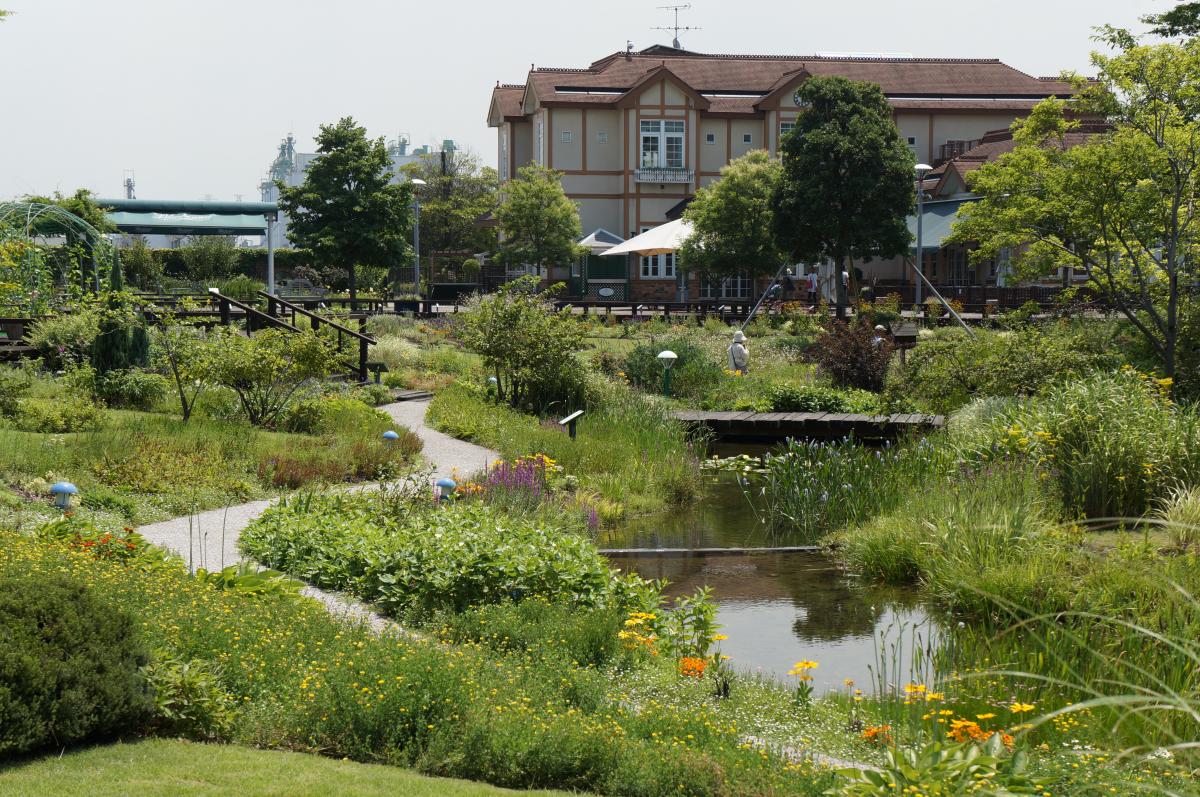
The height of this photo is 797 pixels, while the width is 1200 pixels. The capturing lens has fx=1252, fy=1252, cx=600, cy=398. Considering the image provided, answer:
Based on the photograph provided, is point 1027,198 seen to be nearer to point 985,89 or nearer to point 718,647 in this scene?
point 718,647

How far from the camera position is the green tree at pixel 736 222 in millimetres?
40969

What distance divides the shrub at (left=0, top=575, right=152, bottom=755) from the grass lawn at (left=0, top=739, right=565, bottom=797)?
0.41 feet

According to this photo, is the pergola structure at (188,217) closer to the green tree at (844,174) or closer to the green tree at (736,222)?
the green tree at (736,222)

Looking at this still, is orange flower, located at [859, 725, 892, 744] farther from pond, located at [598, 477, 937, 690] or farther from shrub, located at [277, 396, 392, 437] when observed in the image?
shrub, located at [277, 396, 392, 437]

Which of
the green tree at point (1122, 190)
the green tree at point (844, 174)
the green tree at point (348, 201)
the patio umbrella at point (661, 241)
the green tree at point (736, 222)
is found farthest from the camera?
the green tree at point (736, 222)

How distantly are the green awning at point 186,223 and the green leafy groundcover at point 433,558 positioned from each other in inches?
2012

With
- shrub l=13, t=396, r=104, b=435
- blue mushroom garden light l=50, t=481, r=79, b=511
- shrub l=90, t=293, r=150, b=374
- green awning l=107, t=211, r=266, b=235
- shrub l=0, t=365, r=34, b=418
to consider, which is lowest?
blue mushroom garden light l=50, t=481, r=79, b=511

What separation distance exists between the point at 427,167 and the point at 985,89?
27230 millimetres

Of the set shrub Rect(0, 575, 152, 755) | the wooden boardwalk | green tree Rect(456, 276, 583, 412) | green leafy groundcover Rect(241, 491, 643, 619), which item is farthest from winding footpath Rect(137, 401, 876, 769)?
the wooden boardwalk

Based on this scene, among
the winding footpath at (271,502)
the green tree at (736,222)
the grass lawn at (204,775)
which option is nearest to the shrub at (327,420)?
the winding footpath at (271,502)

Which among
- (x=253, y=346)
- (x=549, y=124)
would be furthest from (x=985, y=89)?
(x=253, y=346)

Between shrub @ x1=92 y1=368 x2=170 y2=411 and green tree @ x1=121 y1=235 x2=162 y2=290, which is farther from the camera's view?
green tree @ x1=121 y1=235 x2=162 y2=290

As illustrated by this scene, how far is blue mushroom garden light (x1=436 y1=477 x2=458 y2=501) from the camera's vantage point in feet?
35.0

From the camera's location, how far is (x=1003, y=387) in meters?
16.1
